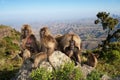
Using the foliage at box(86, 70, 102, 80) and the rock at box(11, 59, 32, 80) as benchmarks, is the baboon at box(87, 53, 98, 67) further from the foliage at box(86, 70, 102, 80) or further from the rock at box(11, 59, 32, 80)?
the rock at box(11, 59, 32, 80)

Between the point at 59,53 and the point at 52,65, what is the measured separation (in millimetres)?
646

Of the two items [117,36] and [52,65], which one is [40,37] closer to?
[52,65]

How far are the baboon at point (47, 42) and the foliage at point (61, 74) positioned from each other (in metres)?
1.14

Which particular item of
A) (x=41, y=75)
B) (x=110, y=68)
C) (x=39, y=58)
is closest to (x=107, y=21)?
(x=110, y=68)

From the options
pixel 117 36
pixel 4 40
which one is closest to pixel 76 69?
pixel 117 36

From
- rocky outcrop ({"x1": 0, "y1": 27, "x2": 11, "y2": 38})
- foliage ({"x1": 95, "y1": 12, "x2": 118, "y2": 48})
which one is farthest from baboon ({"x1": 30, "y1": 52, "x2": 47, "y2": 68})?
rocky outcrop ({"x1": 0, "y1": 27, "x2": 11, "y2": 38})

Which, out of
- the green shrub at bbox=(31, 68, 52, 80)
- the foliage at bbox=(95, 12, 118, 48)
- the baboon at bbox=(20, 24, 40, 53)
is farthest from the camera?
the foliage at bbox=(95, 12, 118, 48)

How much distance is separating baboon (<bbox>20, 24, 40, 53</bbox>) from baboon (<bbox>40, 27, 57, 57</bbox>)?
0.93 metres

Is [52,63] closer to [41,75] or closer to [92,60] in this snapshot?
[41,75]

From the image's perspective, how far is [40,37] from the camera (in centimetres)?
1198

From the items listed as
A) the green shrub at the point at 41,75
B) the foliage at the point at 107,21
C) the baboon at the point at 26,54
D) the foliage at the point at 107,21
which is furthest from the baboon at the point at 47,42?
the foliage at the point at 107,21

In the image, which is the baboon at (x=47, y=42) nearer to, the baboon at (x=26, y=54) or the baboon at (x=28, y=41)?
the baboon at (x=28, y=41)

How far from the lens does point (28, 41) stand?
12.7m

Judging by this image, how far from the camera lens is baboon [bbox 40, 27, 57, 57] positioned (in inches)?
452
